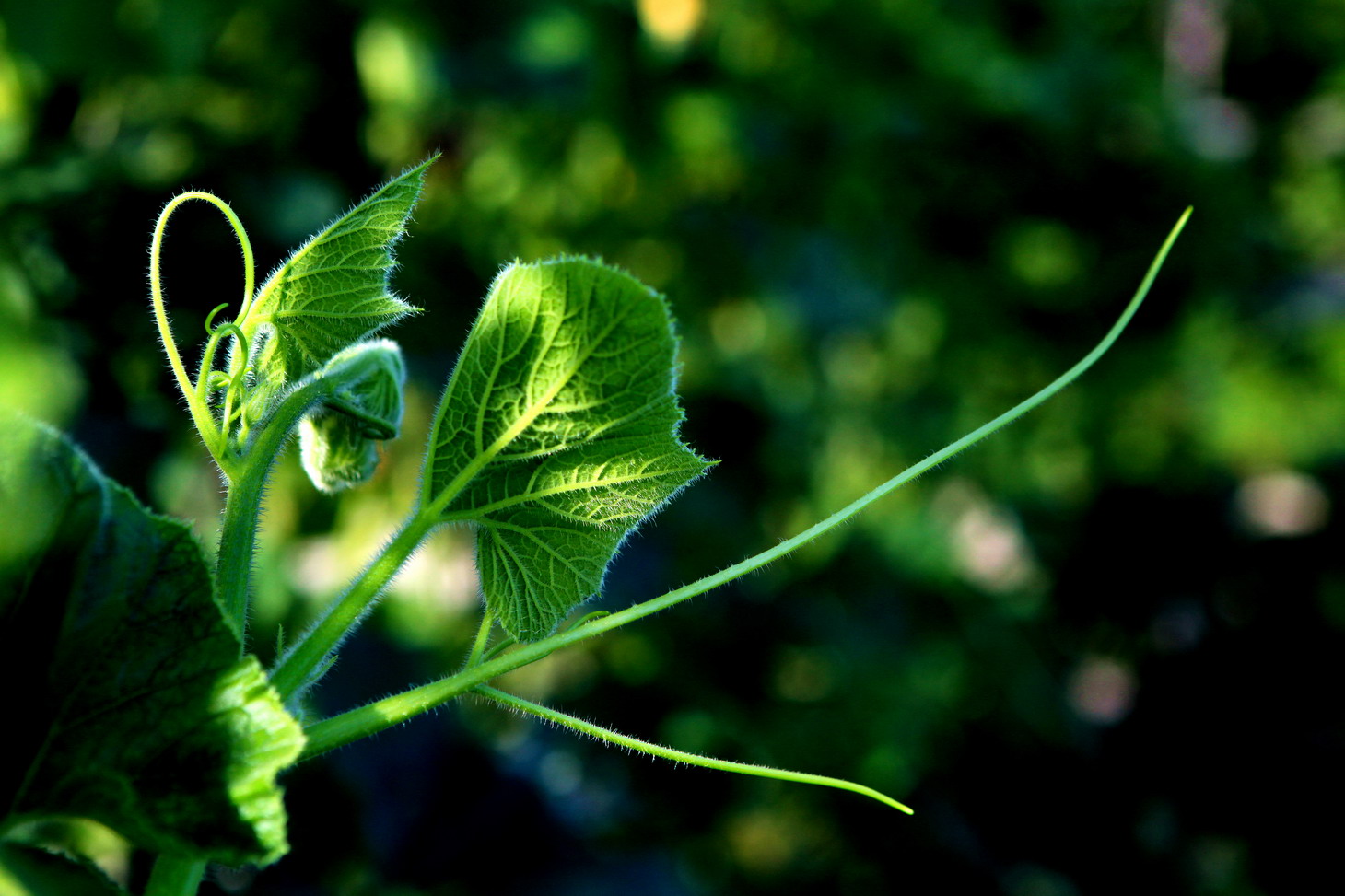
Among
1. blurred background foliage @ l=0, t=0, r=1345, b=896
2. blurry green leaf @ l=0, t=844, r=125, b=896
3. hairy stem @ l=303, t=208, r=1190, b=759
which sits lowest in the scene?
blurred background foliage @ l=0, t=0, r=1345, b=896

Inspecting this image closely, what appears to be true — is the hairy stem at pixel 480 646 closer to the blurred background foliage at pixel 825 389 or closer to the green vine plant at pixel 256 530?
the green vine plant at pixel 256 530

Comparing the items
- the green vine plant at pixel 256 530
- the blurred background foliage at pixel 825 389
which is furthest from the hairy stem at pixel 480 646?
the blurred background foliage at pixel 825 389

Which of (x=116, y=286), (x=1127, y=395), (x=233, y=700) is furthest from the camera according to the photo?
(x=1127, y=395)

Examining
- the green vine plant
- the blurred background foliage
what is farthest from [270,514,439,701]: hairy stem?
the blurred background foliage

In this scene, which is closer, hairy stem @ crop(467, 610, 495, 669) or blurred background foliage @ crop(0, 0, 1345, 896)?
hairy stem @ crop(467, 610, 495, 669)

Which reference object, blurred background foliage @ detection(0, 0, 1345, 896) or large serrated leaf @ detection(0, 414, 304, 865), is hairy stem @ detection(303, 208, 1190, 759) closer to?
large serrated leaf @ detection(0, 414, 304, 865)

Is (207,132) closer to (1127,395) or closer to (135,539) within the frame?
(135,539)

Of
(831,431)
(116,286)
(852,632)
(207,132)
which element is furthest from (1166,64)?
(116,286)
